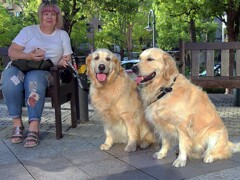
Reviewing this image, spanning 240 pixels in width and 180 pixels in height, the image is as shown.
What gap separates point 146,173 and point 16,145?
6.79 feet

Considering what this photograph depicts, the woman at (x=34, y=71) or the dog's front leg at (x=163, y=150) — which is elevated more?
the woman at (x=34, y=71)

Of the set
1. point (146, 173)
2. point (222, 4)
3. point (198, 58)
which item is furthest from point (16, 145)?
point (222, 4)

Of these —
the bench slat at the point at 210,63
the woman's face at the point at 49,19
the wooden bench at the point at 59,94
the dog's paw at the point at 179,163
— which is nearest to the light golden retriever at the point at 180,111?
the dog's paw at the point at 179,163

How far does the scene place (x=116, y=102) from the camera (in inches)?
171

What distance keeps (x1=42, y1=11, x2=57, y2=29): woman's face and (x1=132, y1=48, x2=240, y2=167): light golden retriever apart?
189 cm

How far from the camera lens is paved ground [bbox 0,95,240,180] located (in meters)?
3.49

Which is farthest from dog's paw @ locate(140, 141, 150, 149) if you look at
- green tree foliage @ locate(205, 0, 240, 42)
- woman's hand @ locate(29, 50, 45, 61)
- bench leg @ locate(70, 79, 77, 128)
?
green tree foliage @ locate(205, 0, 240, 42)

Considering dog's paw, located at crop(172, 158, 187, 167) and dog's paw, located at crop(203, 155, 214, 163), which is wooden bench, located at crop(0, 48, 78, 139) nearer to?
dog's paw, located at crop(172, 158, 187, 167)

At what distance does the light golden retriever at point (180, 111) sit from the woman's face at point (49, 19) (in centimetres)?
189

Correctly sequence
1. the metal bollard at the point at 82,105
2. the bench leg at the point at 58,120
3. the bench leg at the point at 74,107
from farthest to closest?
the metal bollard at the point at 82,105
the bench leg at the point at 74,107
the bench leg at the point at 58,120

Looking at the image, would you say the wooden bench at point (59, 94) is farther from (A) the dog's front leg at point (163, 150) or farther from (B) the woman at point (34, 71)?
(A) the dog's front leg at point (163, 150)

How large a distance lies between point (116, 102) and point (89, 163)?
34.8 inches

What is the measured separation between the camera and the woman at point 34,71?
4645 millimetres

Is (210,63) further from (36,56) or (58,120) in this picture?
(36,56)
